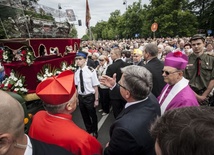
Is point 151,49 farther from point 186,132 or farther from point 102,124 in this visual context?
point 186,132

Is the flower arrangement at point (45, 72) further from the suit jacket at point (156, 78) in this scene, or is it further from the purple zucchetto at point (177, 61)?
the purple zucchetto at point (177, 61)

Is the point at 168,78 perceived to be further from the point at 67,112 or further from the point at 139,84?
the point at 67,112

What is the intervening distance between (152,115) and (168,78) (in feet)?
3.05

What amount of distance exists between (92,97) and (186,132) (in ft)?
11.6

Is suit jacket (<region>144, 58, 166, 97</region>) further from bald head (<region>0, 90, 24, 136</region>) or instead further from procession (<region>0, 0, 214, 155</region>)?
bald head (<region>0, 90, 24, 136</region>)

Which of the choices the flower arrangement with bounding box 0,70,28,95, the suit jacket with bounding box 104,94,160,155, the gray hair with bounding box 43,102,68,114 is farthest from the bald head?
the flower arrangement with bounding box 0,70,28,95

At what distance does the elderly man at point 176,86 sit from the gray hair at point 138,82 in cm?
58

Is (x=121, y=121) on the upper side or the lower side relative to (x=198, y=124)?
lower

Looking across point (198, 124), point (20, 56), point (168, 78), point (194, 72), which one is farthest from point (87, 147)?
point (20, 56)

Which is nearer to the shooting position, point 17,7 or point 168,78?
point 168,78

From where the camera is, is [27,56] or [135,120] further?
[27,56]

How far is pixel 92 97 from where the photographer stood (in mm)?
4258

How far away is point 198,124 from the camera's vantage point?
0.81 metres

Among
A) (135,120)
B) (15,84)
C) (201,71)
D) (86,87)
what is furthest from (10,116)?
(15,84)
